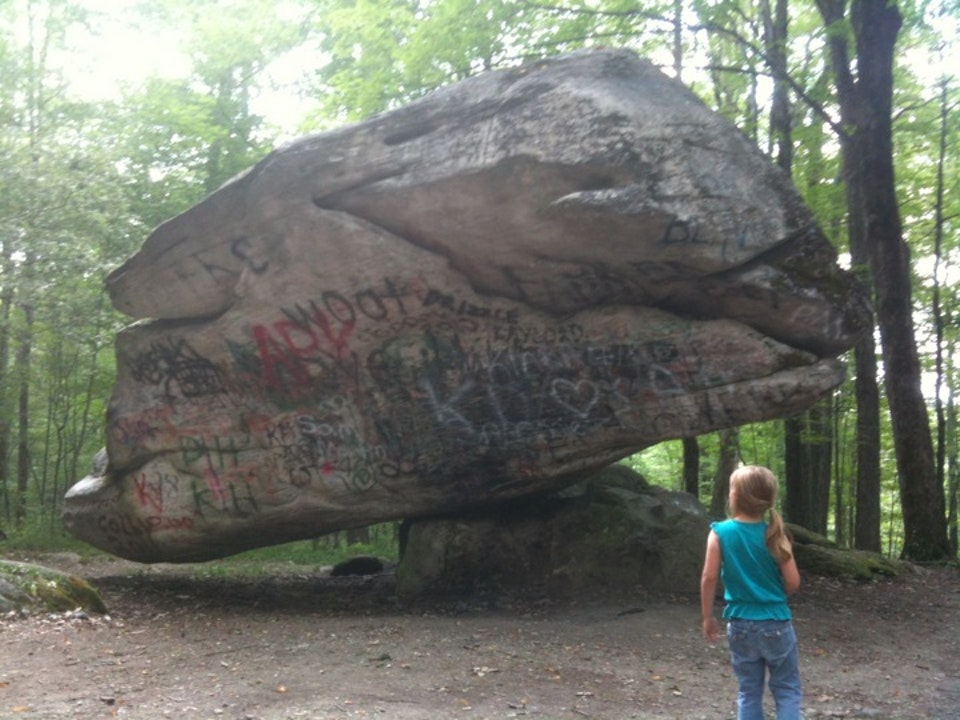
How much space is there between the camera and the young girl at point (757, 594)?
4.22m

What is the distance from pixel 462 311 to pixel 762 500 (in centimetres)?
537

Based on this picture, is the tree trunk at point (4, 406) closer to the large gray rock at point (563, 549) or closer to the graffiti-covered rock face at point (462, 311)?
the graffiti-covered rock face at point (462, 311)

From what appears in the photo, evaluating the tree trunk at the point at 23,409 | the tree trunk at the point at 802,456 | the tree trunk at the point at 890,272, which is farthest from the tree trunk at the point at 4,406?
the tree trunk at the point at 890,272

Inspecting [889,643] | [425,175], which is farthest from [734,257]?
[889,643]

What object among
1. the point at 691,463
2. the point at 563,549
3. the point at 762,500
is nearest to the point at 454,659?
the point at 563,549

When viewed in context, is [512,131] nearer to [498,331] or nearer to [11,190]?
[498,331]

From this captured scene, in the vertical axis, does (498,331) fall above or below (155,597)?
above

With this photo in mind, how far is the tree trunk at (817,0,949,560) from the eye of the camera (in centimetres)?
1165

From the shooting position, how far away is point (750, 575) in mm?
4254

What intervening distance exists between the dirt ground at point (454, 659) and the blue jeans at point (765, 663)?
1476 mm

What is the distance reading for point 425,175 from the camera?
8.86 metres

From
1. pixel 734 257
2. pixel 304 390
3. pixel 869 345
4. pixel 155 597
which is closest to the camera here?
pixel 734 257

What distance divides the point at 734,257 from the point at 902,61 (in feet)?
42.5

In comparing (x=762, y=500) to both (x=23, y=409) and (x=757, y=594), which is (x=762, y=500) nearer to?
(x=757, y=594)
